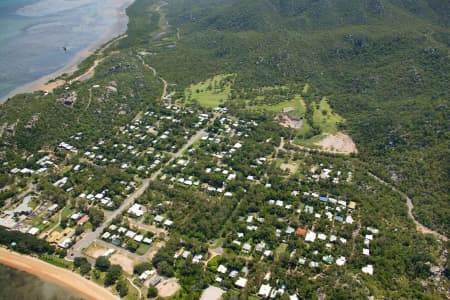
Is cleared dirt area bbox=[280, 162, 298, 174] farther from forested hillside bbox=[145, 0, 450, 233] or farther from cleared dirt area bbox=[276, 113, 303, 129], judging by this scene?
cleared dirt area bbox=[276, 113, 303, 129]

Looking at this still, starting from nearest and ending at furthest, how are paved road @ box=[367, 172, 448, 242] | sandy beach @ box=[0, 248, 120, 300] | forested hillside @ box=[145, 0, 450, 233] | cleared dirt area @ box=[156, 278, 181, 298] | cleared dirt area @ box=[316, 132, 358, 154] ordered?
cleared dirt area @ box=[156, 278, 181, 298], sandy beach @ box=[0, 248, 120, 300], paved road @ box=[367, 172, 448, 242], forested hillside @ box=[145, 0, 450, 233], cleared dirt area @ box=[316, 132, 358, 154]

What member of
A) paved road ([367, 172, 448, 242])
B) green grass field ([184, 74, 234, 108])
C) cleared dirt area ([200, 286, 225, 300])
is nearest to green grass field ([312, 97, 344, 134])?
paved road ([367, 172, 448, 242])

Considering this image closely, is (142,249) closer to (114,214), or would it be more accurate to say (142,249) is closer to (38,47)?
(114,214)

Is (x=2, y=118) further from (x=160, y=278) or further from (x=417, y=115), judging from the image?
(x=417, y=115)

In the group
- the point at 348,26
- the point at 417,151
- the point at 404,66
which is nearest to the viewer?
the point at 417,151

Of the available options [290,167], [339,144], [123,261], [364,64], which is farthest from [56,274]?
[364,64]

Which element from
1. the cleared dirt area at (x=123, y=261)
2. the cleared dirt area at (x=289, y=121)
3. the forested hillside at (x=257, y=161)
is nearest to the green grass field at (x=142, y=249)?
the forested hillside at (x=257, y=161)

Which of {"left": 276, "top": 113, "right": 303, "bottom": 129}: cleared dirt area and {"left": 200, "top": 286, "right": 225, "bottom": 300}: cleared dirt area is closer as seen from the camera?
{"left": 200, "top": 286, "right": 225, "bottom": 300}: cleared dirt area

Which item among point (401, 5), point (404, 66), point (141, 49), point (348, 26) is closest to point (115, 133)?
point (141, 49)
